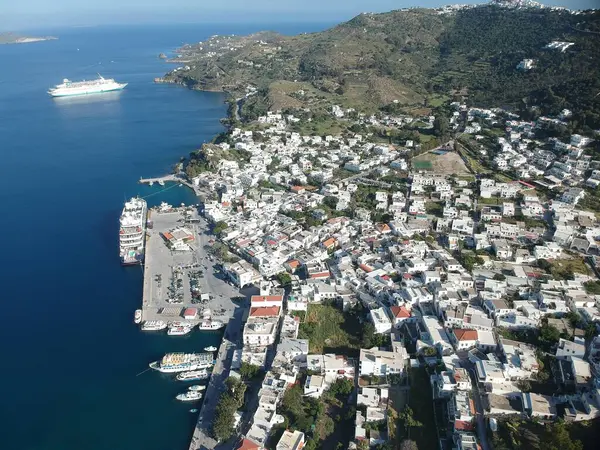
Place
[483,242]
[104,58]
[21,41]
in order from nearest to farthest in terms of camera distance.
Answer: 1. [483,242]
2. [104,58]
3. [21,41]

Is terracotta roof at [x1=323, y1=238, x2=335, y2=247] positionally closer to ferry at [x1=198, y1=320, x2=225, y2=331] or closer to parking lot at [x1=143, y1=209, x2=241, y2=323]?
parking lot at [x1=143, y1=209, x2=241, y2=323]

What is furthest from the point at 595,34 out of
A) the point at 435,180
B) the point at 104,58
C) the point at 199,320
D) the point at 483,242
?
the point at 104,58

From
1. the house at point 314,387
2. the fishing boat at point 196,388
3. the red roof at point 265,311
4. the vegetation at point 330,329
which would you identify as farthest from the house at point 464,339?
the fishing boat at point 196,388

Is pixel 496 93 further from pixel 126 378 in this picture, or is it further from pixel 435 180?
pixel 126 378

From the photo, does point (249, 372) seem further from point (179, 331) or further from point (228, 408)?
point (179, 331)

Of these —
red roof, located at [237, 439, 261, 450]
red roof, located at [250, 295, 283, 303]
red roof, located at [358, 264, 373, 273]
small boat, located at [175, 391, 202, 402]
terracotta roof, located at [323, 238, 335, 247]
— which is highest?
red roof, located at [358, 264, 373, 273]

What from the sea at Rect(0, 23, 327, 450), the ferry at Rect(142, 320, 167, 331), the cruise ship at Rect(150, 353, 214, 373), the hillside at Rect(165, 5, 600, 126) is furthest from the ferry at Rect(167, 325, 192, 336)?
the hillside at Rect(165, 5, 600, 126)

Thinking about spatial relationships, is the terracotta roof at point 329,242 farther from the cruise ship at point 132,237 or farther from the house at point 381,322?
the cruise ship at point 132,237
